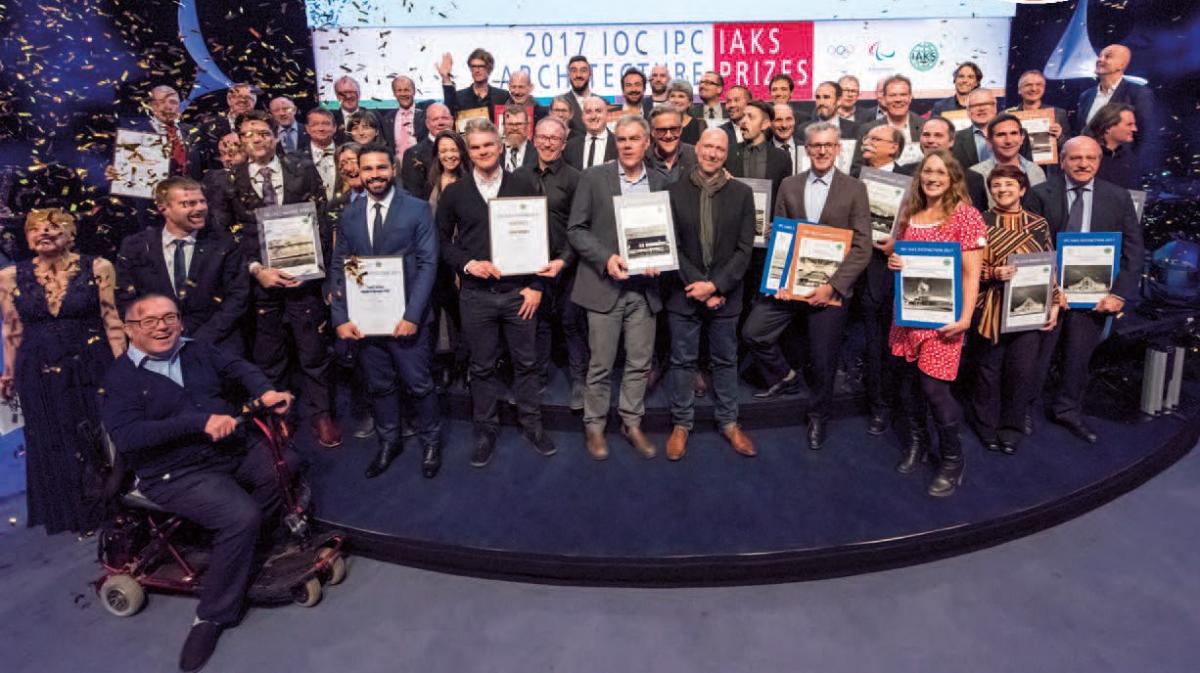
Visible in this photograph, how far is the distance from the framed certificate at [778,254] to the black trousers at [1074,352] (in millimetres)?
1645

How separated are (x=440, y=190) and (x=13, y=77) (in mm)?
4746

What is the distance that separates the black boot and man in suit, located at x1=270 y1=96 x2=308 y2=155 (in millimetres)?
4901

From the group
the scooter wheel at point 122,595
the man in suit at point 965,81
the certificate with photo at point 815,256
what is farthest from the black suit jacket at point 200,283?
the man in suit at point 965,81

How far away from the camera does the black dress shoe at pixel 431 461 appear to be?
362 cm

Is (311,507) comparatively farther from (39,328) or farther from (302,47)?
(302,47)

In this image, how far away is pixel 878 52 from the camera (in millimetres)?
7605

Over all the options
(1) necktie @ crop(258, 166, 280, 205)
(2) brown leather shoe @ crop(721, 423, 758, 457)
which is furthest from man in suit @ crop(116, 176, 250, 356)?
(2) brown leather shoe @ crop(721, 423, 758, 457)

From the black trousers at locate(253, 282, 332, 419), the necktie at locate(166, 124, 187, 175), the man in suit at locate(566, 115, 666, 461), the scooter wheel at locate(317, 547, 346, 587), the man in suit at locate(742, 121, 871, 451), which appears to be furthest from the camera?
the necktie at locate(166, 124, 187, 175)

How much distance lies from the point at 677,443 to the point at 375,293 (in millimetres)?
1797

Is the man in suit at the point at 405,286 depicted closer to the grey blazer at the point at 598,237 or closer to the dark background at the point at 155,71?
the grey blazer at the point at 598,237

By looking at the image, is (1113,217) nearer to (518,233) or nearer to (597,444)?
(597,444)

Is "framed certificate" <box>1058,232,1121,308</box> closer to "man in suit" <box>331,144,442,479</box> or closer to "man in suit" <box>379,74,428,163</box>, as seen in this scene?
"man in suit" <box>331,144,442,479</box>

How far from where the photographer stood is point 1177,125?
7172 millimetres

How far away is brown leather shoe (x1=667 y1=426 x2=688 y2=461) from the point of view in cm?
371
